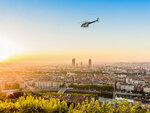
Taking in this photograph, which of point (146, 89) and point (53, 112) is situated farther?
point (146, 89)

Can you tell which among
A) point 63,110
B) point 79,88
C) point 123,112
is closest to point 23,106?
point 63,110

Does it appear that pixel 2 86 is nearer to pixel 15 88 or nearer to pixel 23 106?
pixel 15 88

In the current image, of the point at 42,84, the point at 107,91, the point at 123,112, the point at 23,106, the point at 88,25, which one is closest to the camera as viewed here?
the point at 123,112

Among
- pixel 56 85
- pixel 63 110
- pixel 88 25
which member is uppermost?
pixel 88 25

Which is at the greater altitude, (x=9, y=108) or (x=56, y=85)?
(x=9, y=108)

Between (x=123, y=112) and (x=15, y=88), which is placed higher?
(x=123, y=112)

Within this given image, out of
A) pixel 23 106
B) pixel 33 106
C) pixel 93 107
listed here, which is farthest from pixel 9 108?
pixel 93 107

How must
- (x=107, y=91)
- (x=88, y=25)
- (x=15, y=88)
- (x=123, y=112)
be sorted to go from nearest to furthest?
1. (x=123, y=112)
2. (x=88, y=25)
3. (x=107, y=91)
4. (x=15, y=88)

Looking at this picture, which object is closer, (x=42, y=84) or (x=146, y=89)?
(x=146, y=89)

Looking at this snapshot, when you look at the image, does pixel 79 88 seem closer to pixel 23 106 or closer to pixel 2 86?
pixel 2 86

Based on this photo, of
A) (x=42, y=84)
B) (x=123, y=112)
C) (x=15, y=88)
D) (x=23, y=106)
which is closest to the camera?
(x=123, y=112)
